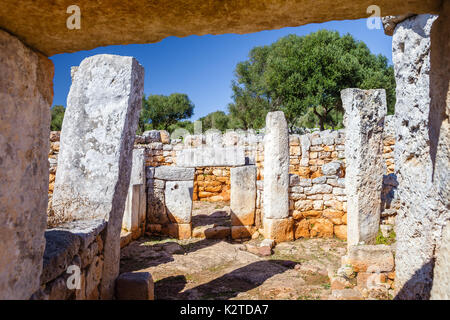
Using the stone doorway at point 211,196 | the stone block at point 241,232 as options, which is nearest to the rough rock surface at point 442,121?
the stone block at point 241,232

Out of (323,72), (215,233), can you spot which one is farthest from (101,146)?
(323,72)

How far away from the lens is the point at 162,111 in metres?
27.3

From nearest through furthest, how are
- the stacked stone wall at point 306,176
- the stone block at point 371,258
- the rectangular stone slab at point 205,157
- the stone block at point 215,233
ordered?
1. the stone block at point 371,258
2. the stacked stone wall at point 306,176
3. the stone block at point 215,233
4. the rectangular stone slab at point 205,157

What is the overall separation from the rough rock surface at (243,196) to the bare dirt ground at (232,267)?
65 cm

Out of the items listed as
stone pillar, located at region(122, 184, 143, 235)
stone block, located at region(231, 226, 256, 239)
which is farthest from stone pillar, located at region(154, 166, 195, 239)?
stone block, located at region(231, 226, 256, 239)

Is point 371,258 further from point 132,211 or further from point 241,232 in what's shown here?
point 132,211

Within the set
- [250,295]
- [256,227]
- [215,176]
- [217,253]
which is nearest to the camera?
[250,295]

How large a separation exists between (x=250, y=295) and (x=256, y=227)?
347cm

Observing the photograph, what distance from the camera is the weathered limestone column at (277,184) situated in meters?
6.69

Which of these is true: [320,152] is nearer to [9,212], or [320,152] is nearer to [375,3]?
[375,3]

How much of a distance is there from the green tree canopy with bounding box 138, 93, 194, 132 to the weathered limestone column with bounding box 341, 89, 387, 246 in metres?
23.1

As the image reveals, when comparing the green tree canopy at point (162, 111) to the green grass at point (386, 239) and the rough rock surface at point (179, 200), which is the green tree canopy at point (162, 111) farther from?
the green grass at point (386, 239)
